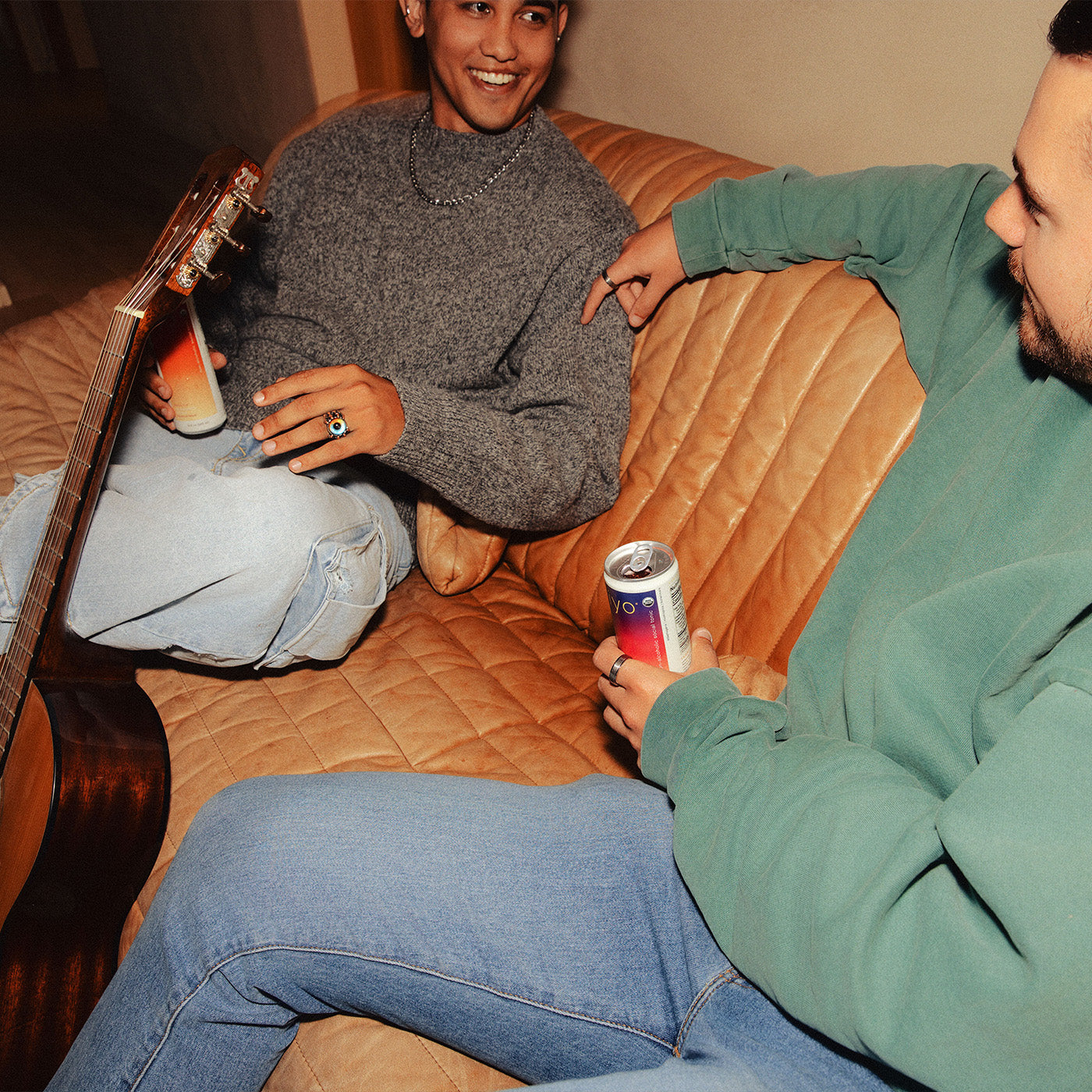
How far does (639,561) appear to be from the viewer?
84 centimetres

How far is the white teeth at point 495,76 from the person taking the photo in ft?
4.20

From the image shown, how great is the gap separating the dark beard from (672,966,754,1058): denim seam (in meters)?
0.55

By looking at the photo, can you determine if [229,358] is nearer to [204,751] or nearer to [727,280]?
[204,751]

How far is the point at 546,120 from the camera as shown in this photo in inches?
54.8

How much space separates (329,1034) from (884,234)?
111 centimetres

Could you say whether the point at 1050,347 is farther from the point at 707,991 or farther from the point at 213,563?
the point at 213,563

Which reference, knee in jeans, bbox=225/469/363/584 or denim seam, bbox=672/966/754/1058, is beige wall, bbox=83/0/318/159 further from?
denim seam, bbox=672/966/754/1058

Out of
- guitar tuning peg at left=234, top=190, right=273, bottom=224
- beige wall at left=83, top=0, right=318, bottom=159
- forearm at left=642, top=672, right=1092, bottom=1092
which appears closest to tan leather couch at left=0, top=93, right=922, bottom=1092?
forearm at left=642, top=672, right=1092, bottom=1092

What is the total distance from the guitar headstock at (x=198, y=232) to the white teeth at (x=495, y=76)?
44 cm

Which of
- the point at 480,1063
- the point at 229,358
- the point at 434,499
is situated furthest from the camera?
the point at 229,358

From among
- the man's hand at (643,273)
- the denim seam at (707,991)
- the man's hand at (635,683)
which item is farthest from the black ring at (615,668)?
the man's hand at (643,273)

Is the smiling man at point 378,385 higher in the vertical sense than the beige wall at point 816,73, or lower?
lower

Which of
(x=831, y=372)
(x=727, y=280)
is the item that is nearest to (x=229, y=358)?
(x=727, y=280)

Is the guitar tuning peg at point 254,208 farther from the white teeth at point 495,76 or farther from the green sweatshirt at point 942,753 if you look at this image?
the green sweatshirt at point 942,753
